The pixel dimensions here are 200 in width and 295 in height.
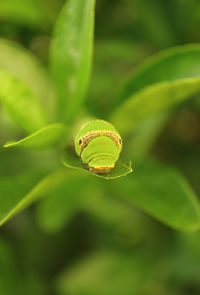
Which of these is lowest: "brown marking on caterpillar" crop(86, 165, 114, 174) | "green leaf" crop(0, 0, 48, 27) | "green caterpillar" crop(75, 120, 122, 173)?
"brown marking on caterpillar" crop(86, 165, 114, 174)

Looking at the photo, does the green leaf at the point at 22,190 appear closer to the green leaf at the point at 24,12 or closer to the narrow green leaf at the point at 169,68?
the narrow green leaf at the point at 169,68

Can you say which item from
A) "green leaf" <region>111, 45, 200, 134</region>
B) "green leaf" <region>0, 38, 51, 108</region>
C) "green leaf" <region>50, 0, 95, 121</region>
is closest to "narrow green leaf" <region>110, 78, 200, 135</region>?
"green leaf" <region>111, 45, 200, 134</region>

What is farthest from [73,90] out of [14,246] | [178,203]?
[14,246]

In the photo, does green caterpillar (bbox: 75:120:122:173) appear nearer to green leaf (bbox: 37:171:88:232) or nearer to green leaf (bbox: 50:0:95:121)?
green leaf (bbox: 50:0:95:121)

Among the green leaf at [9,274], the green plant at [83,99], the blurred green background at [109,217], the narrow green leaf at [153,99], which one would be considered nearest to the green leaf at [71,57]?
the green plant at [83,99]

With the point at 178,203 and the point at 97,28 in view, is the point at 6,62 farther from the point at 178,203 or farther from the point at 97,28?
the point at 178,203

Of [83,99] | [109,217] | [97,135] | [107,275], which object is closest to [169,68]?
[83,99]
